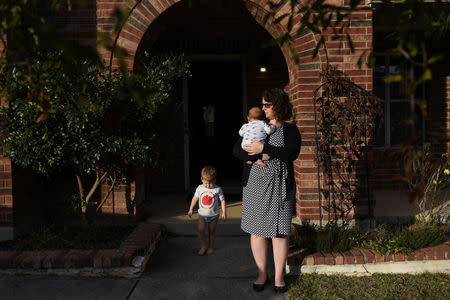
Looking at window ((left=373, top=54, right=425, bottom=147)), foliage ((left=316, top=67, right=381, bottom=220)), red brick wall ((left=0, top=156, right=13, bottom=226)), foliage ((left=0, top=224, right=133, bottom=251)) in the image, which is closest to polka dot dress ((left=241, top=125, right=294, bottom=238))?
foliage ((left=316, top=67, right=381, bottom=220))

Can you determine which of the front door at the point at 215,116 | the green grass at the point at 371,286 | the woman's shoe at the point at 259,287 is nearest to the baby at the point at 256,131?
the woman's shoe at the point at 259,287

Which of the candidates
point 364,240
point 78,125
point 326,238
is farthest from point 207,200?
point 364,240

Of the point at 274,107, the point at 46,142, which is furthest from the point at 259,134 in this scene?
the point at 46,142

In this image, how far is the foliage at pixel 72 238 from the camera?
13.1 ft

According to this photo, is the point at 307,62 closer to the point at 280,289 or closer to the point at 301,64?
the point at 301,64

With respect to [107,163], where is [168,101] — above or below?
above

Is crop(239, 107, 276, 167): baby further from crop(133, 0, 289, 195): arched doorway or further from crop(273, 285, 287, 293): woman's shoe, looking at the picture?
crop(133, 0, 289, 195): arched doorway

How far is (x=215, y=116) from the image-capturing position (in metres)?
8.39

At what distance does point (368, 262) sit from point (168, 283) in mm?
1847

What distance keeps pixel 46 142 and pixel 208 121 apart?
4834 mm

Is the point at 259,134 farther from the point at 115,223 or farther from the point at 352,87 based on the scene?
the point at 115,223

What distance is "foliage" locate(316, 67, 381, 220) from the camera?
14.4ft

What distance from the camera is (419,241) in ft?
12.4

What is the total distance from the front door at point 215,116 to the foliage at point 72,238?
3658mm
